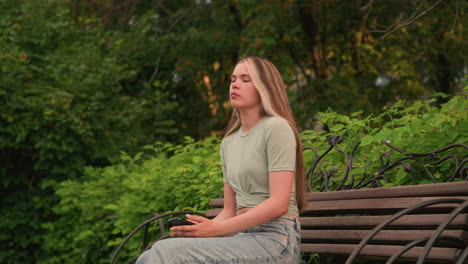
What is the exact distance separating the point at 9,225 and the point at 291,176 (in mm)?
5741

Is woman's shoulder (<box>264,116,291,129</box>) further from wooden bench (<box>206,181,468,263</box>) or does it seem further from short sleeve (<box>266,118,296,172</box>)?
wooden bench (<box>206,181,468,263</box>)

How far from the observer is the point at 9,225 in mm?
7949

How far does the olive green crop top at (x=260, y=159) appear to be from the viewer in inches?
119

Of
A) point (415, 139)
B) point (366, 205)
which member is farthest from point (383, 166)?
point (366, 205)

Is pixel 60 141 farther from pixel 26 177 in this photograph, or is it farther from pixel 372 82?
pixel 372 82

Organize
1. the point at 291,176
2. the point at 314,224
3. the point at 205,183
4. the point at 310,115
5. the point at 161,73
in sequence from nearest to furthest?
1. the point at 291,176
2. the point at 314,224
3. the point at 205,183
4. the point at 310,115
5. the point at 161,73

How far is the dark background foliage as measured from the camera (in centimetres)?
754

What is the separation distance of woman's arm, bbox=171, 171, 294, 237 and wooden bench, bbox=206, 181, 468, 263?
0.36m

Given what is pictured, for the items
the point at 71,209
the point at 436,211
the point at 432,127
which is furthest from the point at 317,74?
the point at 436,211

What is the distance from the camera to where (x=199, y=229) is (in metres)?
2.82

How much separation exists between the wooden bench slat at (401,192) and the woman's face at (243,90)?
763 millimetres

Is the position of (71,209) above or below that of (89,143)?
below

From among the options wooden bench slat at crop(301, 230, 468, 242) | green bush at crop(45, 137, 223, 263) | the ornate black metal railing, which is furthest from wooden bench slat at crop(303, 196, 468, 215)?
green bush at crop(45, 137, 223, 263)

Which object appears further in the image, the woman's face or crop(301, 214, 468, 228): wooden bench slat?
the woman's face
